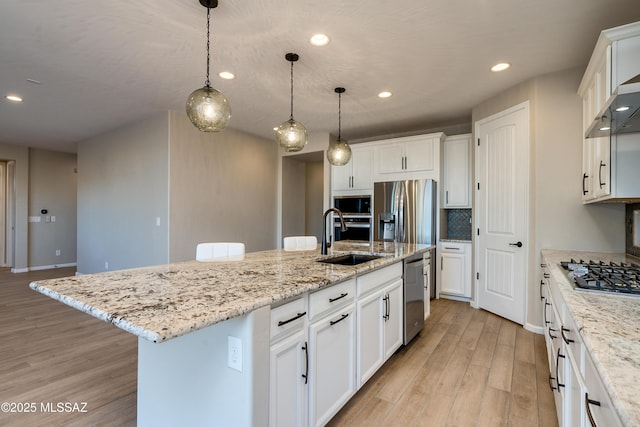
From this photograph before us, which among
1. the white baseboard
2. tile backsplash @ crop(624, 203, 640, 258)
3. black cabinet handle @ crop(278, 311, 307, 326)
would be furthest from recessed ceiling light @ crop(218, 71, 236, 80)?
the white baseboard

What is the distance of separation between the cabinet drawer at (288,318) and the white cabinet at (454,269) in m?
3.50

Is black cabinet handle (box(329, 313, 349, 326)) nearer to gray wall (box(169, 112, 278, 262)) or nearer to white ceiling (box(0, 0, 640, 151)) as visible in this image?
white ceiling (box(0, 0, 640, 151))

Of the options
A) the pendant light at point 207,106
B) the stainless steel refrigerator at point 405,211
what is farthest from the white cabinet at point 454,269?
the pendant light at point 207,106

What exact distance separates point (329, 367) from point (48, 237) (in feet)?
26.5

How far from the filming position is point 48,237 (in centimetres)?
689

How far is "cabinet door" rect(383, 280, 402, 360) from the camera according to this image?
2297 mm

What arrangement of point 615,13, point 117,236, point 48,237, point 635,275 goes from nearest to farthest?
1. point 635,275
2. point 615,13
3. point 117,236
4. point 48,237

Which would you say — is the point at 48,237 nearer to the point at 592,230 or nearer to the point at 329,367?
the point at 329,367

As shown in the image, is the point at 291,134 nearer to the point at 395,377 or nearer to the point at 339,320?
the point at 339,320

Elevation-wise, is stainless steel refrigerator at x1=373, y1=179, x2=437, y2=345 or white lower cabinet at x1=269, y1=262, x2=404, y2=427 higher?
stainless steel refrigerator at x1=373, y1=179, x2=437, y2=345

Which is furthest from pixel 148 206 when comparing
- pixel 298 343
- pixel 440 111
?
pixel 440 111

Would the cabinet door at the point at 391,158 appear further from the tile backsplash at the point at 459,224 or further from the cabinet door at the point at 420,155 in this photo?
the tile backsplash at the point at 459,224

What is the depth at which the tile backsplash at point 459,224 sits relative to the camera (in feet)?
15.6

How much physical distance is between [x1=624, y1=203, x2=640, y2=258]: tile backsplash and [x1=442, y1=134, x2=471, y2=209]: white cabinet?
5.85 ft
